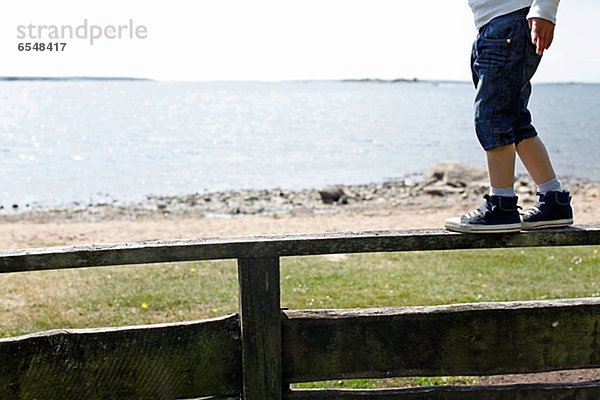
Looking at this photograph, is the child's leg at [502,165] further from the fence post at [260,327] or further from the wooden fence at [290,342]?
the fence post at [260,327]

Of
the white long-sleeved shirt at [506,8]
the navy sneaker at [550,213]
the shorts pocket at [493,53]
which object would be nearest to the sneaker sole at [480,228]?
the navy sneaker at [550,213]

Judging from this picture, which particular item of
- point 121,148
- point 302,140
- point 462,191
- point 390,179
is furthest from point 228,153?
point 462,191

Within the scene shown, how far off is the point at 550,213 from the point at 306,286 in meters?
5.82

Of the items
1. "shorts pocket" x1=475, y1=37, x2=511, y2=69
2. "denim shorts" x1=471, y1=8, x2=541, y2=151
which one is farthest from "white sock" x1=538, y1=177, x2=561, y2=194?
"shorts pocket" x1=475, y1=37, x2=511, y2=69

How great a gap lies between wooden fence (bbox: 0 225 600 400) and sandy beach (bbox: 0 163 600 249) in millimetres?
11005

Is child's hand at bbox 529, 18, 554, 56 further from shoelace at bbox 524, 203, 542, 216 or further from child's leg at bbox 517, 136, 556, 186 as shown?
shoelace at bbox 524, 203, 542, 216

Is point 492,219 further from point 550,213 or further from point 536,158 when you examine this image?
point 536,158

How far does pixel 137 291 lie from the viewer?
8.91m

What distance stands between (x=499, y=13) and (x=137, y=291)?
249 inches

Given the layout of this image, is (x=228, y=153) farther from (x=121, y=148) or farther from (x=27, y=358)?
(x=27, y=358)

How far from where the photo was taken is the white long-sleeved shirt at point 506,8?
3.26 meters

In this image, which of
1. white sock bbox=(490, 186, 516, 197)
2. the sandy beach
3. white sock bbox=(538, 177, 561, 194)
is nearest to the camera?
white sock bbox=(490, 186, 516, 197)

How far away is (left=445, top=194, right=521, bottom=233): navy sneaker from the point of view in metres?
3.22

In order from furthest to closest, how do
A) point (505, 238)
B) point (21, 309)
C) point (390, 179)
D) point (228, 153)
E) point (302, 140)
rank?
point (302, 140) → point (228, 153) → point (390, 179) → point (21, 309) → point (505, 238)
